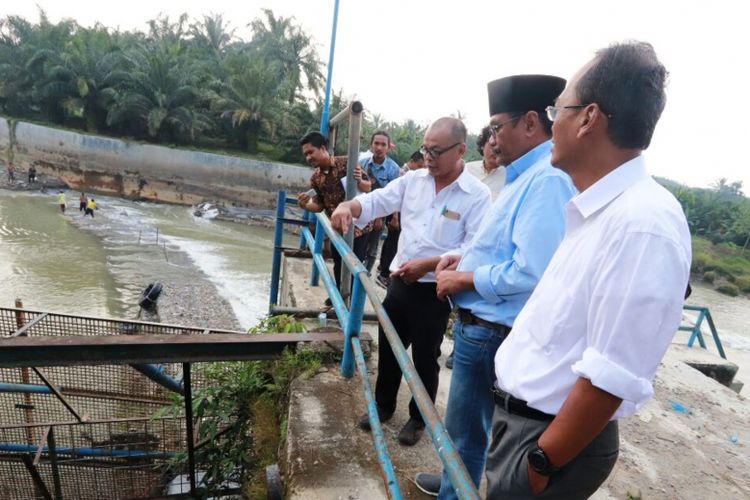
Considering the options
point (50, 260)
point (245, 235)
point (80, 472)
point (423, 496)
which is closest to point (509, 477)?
point (423, 496)

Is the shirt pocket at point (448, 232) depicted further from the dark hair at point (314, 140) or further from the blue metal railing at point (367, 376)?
the dark hair at point (314, 140)

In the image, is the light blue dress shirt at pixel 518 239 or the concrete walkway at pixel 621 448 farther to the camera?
the concrete walkway at pixel 621 448

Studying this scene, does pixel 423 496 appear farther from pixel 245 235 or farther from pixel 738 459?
pixel 245 235

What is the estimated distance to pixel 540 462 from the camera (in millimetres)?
978

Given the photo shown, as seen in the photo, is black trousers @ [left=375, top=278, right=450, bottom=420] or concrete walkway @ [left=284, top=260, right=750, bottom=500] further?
black trousers @ [left=375, top=278, right=450, bottom=420]

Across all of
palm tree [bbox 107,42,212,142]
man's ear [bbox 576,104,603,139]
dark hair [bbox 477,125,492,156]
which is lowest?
man's ear [bbox 576,104,603,139]

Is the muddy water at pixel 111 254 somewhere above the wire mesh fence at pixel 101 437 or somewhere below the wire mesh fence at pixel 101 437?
below

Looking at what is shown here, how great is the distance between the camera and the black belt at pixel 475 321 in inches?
62.3

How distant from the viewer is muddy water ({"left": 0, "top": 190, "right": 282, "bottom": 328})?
38.4ft

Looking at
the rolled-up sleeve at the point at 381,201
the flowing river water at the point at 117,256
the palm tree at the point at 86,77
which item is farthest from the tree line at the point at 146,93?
the rolled-up sleeve at the point at 381,201

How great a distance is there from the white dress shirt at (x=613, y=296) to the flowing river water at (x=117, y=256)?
34.0 feet

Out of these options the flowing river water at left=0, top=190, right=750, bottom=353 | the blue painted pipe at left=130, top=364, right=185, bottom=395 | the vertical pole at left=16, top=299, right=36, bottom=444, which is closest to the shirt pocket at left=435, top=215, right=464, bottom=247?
the blue painted pipe at left=130, top=364, right=185, bottom=395

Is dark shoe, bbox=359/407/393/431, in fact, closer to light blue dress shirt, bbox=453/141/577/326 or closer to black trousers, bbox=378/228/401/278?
light blue dress shirt, bbox=453/141/577/326

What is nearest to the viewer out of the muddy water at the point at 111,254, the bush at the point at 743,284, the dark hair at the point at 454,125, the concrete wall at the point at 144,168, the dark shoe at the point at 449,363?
the dark hair at the point at 454,125
